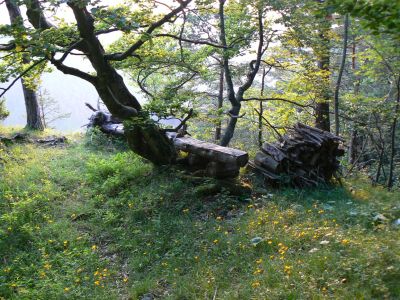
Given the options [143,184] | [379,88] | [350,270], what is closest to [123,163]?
[143,184]

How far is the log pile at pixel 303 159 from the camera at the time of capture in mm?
7496

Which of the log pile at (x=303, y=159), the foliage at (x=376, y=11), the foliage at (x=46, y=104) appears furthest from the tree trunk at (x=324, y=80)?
the foliage at (x=46, y=104)

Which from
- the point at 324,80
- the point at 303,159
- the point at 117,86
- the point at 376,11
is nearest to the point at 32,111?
the point at 117,86

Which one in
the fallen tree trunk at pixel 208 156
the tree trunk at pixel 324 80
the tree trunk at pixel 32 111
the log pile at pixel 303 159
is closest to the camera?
the fallen tree trunk at pixel 208 156

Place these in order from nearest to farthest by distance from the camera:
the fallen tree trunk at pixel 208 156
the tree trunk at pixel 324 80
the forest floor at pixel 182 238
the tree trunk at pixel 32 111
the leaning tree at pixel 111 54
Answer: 1. the forest floor at pixel 182 238
2. the leaning tree at pixel 111 54
3. the fallen tree trunk at pixel 208 156
4. the tree trunk at pixel 324 80
5. the tree trunk at pixel 32 111

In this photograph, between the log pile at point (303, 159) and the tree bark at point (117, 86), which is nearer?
the tree bark at point (117, 86)

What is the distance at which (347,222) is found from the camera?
5531 mm

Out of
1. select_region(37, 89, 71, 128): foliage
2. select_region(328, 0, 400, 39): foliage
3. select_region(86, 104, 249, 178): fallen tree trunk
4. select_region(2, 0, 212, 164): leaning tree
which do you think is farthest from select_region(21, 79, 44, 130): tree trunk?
select_region(328, 0, 400, 39): foliage

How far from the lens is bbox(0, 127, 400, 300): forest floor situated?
13.4 feet

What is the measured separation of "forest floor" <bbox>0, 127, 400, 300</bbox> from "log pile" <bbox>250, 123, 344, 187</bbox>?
13.6 inches

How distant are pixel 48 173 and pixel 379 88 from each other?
611 inches

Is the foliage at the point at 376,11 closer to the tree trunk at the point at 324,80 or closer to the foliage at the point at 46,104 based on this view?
the tree trunk at the point at 324,80

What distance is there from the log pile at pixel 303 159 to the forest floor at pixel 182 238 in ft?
1.13

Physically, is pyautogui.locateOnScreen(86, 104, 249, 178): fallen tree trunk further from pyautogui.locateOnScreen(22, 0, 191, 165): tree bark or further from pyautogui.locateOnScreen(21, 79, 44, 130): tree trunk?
pyautogui.locateOnScreen(21, 79, 44, 130): tree trunk
